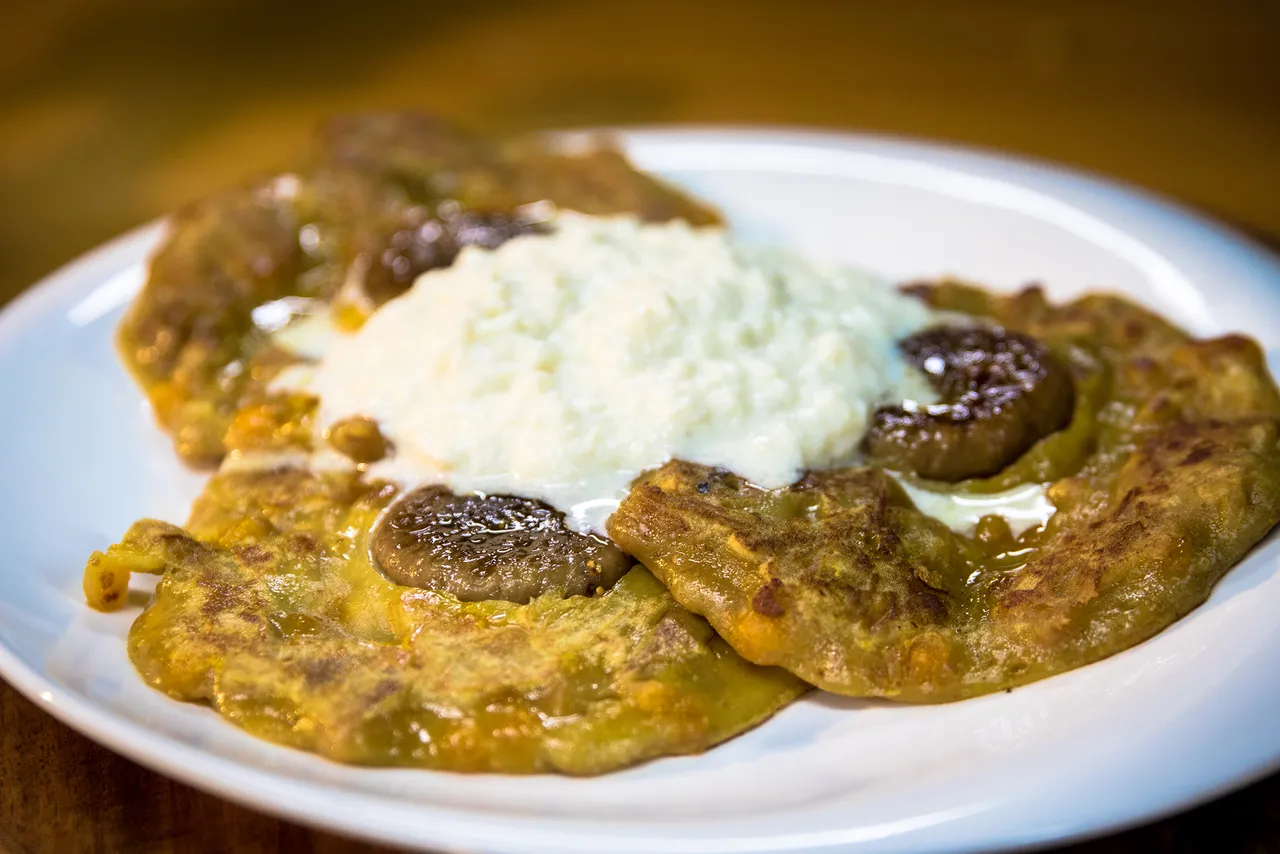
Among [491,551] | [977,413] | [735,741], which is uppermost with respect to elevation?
[977,413]

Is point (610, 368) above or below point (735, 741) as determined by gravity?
above

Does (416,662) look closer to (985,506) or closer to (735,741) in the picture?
(735,741)

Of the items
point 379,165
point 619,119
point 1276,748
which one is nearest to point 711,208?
point 379,165

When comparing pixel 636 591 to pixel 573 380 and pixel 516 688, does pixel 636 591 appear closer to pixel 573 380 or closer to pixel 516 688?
pixel 516 688

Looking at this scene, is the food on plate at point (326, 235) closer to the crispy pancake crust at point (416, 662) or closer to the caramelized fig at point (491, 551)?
the crispy pancake crust at point (416, 662)

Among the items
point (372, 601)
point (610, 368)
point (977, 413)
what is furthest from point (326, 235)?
point (977, 413)

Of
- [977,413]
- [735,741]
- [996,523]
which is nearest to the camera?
[735,741]

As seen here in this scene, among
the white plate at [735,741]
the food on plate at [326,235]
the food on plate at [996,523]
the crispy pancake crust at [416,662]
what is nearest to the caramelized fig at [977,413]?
the food on plate at [996,523]
